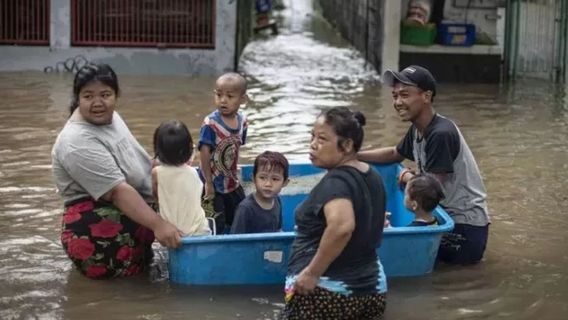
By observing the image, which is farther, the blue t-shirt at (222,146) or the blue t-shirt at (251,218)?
the blue t-shirt at (222,146)

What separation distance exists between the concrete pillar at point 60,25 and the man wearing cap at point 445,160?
1155 centimetres

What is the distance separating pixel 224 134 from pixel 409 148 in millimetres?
1269

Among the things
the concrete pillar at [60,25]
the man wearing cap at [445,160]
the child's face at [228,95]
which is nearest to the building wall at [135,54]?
the concrete pillar at [60,25]

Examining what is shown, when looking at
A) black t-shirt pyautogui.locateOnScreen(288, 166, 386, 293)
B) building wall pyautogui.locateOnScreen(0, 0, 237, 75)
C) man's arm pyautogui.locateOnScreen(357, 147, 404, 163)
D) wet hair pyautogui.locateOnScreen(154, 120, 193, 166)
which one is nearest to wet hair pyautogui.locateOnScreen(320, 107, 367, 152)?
black t-shirt pyautogui.locateOnScreen(288, 166, 386, 293)

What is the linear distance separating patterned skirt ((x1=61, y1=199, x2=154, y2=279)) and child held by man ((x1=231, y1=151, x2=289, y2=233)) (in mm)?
623

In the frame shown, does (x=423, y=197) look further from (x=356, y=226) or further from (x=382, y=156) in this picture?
(x=356, y=226)

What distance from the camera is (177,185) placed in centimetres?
600

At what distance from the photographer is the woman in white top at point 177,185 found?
5980 mm

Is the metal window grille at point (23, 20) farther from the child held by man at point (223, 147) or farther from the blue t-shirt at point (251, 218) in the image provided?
the blue t-shirt at point (251, 218)

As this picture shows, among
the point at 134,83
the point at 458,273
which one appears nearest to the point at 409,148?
the point at 458,273

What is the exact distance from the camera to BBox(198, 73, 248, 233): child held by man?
6.69m

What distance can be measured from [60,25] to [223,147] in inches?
445

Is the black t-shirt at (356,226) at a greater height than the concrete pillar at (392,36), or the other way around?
the concrete pillar at (392,36)

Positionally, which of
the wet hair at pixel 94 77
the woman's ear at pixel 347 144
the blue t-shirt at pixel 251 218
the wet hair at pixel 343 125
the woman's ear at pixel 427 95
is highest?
the wet hair at pixel 94 77
